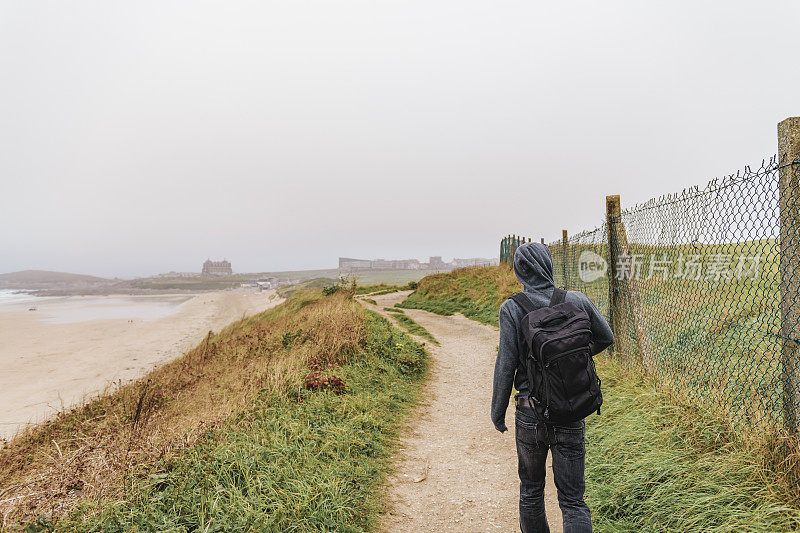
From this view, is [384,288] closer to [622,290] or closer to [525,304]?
[622,290]

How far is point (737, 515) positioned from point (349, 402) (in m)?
4.55

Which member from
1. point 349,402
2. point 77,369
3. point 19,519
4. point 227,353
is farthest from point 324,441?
point 77,369

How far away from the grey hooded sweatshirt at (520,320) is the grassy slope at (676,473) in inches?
57.4

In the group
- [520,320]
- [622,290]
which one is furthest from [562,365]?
[622,290]

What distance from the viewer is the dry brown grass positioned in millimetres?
3631

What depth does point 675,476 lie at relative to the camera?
10.8 feet

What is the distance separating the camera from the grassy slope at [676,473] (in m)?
2.72

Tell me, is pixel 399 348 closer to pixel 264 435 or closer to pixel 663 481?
pixel 264 435

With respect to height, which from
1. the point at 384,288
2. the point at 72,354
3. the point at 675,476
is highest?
the point at 384,288

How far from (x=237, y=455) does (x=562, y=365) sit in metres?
3.55

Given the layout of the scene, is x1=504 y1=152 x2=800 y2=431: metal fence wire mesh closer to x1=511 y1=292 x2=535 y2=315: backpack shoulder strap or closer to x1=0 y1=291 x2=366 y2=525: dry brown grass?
x1=511 y1=292 x2=535 y2=315: backpack shoulder strap

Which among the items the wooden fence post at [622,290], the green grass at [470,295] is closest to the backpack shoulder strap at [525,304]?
the wooden fence post at [622,290]

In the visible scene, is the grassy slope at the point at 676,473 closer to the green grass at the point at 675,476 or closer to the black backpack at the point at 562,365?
the green grass at the point at 675,476

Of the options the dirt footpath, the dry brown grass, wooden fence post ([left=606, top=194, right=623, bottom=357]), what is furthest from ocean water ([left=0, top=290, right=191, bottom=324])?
wooden fence post ([left=606, top=194, right=623, bottom=357])
